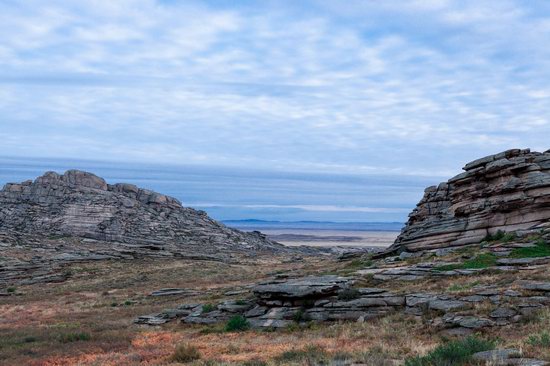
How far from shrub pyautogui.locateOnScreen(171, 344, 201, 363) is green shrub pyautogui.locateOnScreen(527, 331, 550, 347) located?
9.68 m

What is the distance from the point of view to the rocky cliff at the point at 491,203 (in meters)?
35.8

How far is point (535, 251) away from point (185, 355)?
20758 mm

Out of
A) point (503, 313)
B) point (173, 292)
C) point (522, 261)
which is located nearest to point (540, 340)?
point (503, 313)

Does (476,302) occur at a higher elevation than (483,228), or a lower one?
lower

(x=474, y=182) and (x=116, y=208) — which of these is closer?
(x=474, y=182)

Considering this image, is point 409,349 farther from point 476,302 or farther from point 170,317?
point 170,317

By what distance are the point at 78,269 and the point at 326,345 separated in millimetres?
50593

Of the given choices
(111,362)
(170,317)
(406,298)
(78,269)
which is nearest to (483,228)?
(406,298)

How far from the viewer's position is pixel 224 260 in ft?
252

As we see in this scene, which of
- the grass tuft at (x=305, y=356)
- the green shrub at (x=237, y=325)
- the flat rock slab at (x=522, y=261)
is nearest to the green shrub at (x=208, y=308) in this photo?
the green shrub at (x=237, y=325)

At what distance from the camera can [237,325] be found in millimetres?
24609

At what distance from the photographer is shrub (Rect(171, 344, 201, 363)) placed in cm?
1741

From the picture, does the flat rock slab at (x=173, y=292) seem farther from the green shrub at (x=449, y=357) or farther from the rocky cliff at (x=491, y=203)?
the green shrub at (x=449, y=357)

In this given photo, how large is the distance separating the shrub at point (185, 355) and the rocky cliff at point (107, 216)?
219 ft
